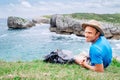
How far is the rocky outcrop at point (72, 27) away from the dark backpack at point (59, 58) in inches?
2656

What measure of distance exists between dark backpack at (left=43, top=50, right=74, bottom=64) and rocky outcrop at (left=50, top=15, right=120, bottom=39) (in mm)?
67460

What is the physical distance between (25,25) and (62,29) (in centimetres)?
2253

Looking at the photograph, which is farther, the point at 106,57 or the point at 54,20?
the point at 54,20

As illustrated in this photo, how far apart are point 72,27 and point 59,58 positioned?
Answer: 7603 centimetres

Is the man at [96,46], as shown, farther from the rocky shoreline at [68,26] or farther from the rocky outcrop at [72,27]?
Answer: the rocky outcrop at [72,27]

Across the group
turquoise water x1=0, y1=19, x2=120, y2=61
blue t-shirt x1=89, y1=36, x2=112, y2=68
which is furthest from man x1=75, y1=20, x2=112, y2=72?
turquoise water x1=0, y1=19, x2=120, y2=61

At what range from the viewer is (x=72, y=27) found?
86750 millimetres

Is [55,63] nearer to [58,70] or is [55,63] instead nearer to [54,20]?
[58,70]

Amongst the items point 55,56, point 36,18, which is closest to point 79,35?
point 36,18

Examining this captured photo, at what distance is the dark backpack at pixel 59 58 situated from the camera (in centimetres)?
1072

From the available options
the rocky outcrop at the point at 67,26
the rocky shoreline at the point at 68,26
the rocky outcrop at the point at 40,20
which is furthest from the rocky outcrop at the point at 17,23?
the rocky outcrop at the point at 40,20

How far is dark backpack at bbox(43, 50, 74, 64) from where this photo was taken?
35.2 ft

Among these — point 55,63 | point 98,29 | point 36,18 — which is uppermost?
point 98,29

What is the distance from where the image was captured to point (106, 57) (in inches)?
386
